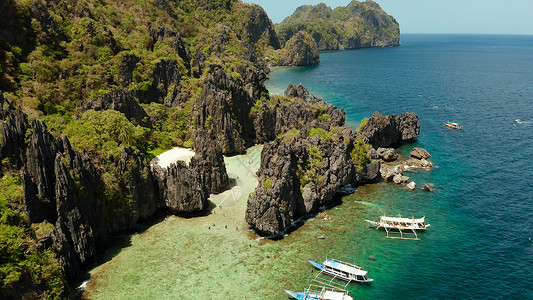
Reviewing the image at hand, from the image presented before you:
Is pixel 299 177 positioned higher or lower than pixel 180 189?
lower

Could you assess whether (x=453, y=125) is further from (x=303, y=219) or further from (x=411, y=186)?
(x=303, y=219)

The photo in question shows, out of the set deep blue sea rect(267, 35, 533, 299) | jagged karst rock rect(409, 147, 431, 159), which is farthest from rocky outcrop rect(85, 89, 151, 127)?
jagged karst rock rect(409, 147, 431, 159)

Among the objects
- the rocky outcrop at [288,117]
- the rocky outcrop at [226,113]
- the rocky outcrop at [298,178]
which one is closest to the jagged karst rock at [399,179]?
the rocky outcrop at [298,178]

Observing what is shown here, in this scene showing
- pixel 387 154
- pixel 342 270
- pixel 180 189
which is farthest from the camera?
pixel 387 154

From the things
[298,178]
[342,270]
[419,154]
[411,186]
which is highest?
[298,178]

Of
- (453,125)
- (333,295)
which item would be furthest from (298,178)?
(453,125)

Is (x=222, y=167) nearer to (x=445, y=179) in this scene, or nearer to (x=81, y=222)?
(x=81, y=222)
